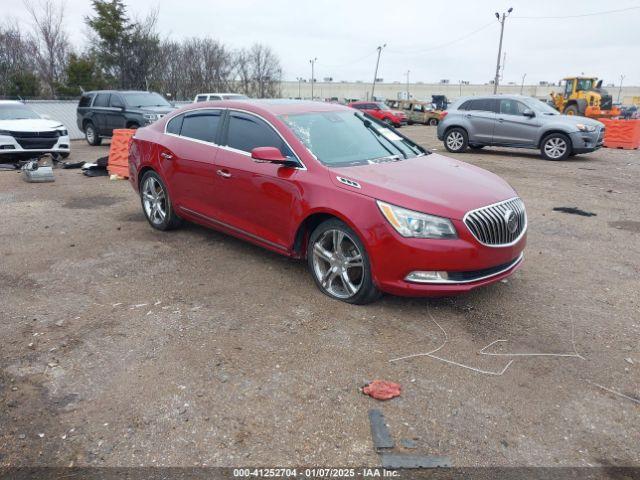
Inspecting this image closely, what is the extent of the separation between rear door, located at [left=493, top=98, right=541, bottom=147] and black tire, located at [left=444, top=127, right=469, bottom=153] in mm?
986

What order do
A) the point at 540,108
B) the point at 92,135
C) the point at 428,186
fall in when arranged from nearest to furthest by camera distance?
the point at 428,186, the point at 540,108, the point at 92,135

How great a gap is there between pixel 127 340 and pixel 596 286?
417cm

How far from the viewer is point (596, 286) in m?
4.73

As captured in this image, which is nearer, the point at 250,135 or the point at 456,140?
the point at 250,135

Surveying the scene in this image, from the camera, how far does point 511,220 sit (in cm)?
404

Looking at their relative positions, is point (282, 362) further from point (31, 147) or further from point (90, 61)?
point (90, 61)

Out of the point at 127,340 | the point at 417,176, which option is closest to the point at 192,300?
the point at 127,340

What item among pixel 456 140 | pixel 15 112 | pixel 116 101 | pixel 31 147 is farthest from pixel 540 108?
pixel 15 112

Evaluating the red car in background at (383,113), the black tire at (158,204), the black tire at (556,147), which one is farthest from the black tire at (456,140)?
the red car in background at (383,113)

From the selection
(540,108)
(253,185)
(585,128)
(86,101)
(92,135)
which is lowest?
(92,135)

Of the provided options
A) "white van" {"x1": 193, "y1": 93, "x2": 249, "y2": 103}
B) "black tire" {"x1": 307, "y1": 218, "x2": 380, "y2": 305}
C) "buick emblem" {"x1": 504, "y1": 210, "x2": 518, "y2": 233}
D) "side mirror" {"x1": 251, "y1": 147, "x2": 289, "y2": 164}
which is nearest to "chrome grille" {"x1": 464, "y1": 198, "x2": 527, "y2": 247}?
"buick emblem" {"x1": 504, "y1": 210, "x2": 518, "y2": 233}

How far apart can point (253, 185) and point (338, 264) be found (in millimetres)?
1173

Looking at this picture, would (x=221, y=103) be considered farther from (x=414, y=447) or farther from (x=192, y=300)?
(x=414, y=447)

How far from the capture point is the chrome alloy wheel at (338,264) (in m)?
4.10
